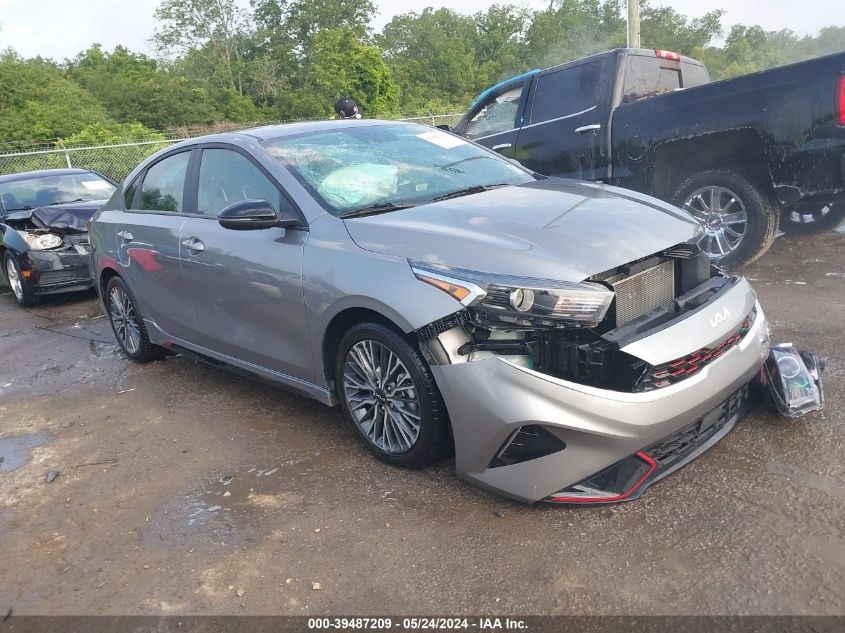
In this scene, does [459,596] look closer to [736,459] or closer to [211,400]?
[736,459]

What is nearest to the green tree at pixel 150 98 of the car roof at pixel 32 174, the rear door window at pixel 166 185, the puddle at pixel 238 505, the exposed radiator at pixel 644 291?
the car roof at pixel 32 174

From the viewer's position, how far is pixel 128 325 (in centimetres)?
548

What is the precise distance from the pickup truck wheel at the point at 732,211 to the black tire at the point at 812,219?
80 centimetres

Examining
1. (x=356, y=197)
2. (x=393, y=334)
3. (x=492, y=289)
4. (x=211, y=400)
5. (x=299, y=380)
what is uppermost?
(x=356, y=197)

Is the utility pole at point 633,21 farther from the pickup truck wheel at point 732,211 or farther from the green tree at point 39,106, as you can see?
the green tree at point 39,106

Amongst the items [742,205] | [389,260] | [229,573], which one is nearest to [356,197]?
[389,260]

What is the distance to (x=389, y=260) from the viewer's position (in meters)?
3.06

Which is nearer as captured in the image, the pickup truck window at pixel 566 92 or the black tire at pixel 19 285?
the pickup truck window at pixel 566 92

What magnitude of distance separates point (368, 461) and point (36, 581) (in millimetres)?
1496

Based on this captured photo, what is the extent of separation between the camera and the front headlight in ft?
25.8

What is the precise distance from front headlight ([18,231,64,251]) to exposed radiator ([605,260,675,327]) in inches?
280

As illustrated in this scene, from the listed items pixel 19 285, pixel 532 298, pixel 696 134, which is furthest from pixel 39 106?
pixel 532 298

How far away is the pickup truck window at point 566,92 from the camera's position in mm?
6844

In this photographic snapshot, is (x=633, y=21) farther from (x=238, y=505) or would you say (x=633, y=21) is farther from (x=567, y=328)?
(x=238, y=505)
